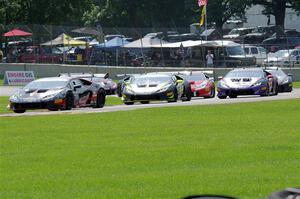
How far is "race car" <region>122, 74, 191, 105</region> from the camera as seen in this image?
33656 millimetres

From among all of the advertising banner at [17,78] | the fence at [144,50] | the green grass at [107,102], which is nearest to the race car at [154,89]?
the green grass at [107,102]

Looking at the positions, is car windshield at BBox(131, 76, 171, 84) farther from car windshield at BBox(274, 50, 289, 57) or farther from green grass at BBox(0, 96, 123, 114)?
car windshield at BBox(274, 50, 289, 57)

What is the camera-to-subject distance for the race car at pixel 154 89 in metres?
33.7

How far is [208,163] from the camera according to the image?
42.4 ft

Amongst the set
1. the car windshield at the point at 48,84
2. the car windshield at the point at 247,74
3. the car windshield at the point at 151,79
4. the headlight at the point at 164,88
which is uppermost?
the car windshield at the point at 48,84

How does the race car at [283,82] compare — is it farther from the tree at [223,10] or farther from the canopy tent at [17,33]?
the tree at [223,10]

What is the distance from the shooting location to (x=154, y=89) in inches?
1330

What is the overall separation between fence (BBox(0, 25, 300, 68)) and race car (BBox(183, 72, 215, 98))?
18886mm

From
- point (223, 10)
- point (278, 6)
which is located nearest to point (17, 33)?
point (278, 6)


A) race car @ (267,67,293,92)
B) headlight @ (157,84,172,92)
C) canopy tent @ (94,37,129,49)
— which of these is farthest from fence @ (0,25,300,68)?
headlight @ (157,84,172,92)

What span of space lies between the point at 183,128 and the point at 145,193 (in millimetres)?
10355

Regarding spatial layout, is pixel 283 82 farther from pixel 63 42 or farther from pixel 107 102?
pixel 63 42

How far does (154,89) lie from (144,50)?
93.5 ft

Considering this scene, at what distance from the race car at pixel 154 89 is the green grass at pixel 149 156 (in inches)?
350
